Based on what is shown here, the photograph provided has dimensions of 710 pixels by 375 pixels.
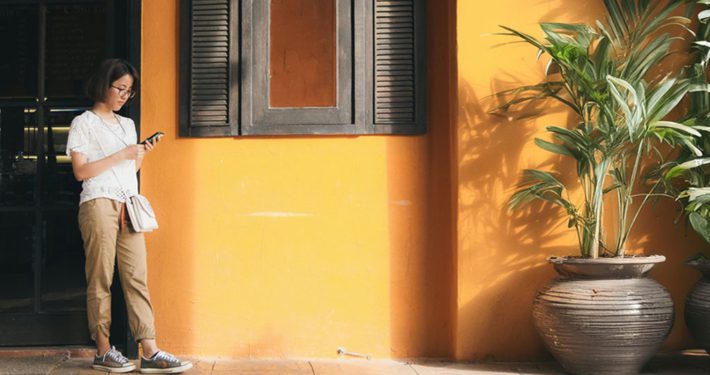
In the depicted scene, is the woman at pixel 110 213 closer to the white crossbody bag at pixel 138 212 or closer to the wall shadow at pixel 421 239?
the white crossbody bag at pixel 138 212

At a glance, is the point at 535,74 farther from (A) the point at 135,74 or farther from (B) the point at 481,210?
(A) the point at 135,74

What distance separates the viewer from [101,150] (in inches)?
151

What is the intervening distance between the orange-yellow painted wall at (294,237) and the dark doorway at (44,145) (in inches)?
13.9

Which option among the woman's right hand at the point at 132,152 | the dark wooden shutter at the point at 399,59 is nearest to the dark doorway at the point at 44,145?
the woman's right hand at the point at 132,152

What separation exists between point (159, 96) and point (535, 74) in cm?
184

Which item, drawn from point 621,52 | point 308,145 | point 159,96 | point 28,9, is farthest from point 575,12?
point 28,9

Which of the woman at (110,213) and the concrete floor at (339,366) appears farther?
the concrete floor at (339,366)

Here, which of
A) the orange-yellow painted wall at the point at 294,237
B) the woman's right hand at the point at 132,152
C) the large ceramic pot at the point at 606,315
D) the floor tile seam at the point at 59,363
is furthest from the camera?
the orange-yellow painted wall at the point at 294,237

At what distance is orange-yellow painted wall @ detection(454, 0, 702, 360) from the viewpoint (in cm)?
410

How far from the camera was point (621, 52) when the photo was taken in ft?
13.2

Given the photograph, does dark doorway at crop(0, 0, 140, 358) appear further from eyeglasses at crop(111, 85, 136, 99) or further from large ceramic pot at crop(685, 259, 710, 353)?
large ceramic pot at crop(685, 259, 710, 353)

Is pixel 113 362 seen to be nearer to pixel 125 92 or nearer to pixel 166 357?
pixel 166 357

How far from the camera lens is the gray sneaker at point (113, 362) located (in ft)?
12.7

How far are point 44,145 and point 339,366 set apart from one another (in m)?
1.82
